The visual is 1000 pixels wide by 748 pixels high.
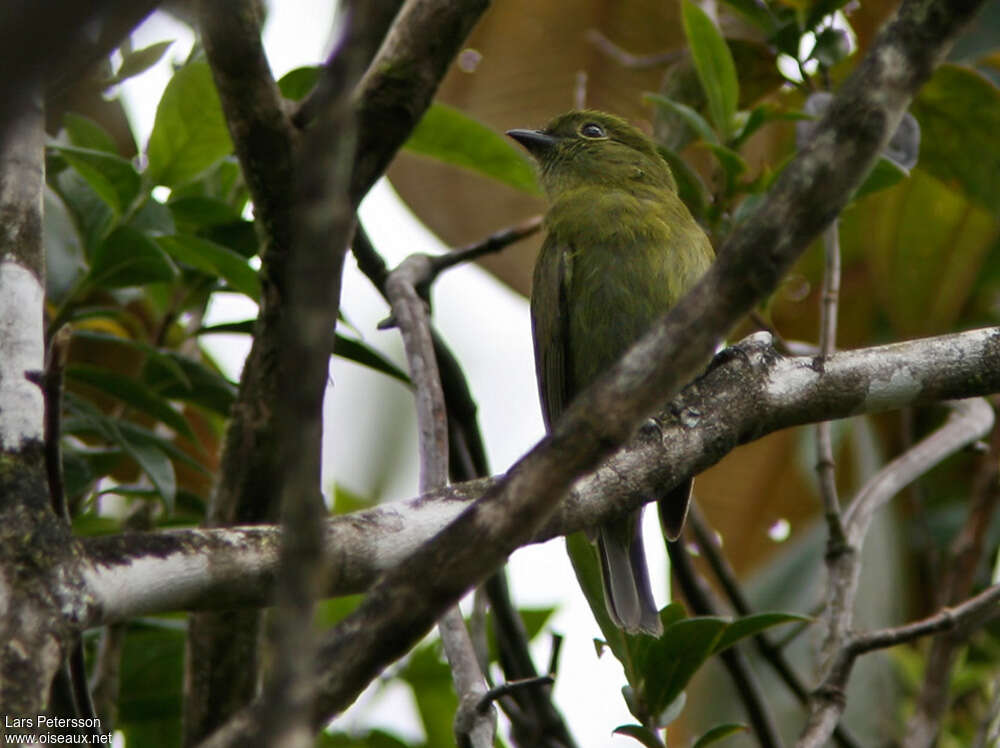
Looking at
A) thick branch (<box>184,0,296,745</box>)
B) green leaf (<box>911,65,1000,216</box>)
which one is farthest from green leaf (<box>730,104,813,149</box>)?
thick branch (<box>184,0,296,745</box>)

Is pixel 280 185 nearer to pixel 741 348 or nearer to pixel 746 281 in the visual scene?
pixel 741 348

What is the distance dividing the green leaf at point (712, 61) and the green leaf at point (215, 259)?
4.84ft

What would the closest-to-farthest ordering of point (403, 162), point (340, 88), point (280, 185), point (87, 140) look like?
point (340, 88) → point (280, 185) → point (87, 140) → point (403, 162)

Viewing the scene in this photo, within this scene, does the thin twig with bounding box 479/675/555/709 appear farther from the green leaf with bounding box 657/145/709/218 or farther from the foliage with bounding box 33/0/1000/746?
the green leaf with bounding box 657/145/709/218

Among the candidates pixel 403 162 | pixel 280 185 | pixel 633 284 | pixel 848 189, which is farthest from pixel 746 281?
pixel 403 162

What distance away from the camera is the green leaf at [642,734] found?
2787mm

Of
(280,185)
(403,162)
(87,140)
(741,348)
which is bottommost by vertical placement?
(741,348)

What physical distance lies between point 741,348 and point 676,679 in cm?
80

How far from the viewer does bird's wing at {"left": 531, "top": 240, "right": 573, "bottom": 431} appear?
167 inches

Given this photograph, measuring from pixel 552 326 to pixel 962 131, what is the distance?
1.52m

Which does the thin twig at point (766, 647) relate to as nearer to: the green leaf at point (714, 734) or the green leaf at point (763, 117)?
the green leaf at point (714, 734)

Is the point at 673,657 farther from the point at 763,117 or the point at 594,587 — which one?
the point at 763,117

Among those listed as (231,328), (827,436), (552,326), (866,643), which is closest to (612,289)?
(552,326)

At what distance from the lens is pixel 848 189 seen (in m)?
1.75
